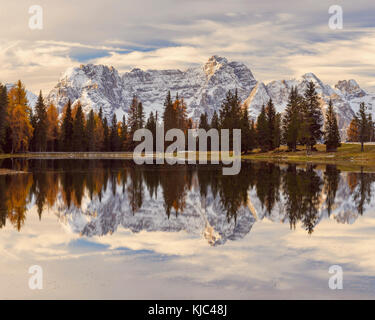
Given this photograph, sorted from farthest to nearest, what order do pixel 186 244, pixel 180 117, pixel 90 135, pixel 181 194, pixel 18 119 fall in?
pixel 180 117 < pixel 90 135 < pixel 18 119 < pixel 181 194 < pixel 186 244

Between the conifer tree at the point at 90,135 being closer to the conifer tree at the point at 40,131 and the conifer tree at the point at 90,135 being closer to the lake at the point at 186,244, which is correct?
the conifer tree at the point at 40,131

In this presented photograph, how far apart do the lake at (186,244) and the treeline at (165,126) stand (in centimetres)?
6712

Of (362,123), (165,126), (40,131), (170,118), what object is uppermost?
(170,118)

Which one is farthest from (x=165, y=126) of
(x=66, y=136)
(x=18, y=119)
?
(x=18, y=119)

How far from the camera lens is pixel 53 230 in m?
17.8

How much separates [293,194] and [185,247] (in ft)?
49.0

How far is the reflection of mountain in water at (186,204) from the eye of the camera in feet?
62.8

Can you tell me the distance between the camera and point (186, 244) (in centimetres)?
1581

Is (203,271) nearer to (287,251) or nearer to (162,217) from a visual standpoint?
(287,251)

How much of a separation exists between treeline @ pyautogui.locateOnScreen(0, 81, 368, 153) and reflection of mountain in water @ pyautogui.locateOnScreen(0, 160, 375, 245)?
2322 inches

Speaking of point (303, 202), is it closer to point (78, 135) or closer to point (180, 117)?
point (78, 135)

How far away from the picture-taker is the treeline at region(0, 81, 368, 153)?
96.6m

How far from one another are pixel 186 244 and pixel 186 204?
30.6 feet
